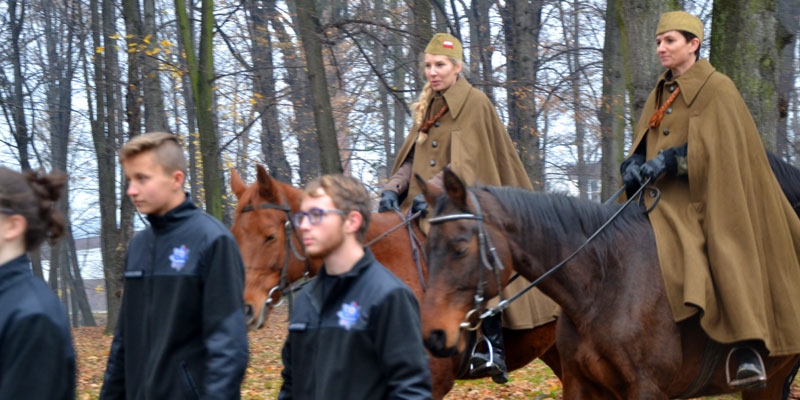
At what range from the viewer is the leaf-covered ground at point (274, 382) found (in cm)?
1121

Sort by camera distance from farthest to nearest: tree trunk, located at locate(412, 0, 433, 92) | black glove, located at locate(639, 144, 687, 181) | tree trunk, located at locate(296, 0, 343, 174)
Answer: tree trunk, located at locate(412, 0, 433, 92) → tree trunk, located at locate(296, 0, 343, 174) → black glove, located at locate(639, 144, 687, 181)

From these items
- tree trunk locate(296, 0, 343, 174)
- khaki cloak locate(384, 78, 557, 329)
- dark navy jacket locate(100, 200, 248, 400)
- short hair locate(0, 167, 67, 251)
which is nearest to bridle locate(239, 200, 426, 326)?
khaki cloak locate(384, 78, 557, 329)

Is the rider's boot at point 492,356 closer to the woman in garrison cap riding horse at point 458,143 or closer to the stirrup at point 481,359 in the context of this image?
the stirrup at point 481,359

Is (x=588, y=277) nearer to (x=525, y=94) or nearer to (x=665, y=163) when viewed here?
(x=665, y=163)

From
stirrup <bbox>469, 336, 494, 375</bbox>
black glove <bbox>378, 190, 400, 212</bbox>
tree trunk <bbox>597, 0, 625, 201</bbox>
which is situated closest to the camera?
stirrup <bbox>469, 336, 494, 375</bbox>

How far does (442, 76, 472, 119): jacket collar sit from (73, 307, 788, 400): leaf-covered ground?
174 inches

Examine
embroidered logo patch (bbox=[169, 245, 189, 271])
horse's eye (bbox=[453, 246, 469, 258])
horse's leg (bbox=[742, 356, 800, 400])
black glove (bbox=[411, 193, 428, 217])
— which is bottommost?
horse's leg (bbox=[742, 356, 800, 400])

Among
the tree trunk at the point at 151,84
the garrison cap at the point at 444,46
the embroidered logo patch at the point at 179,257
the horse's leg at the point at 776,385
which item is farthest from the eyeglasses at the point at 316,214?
the tree trunk at the point at 151,84

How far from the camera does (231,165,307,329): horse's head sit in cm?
640

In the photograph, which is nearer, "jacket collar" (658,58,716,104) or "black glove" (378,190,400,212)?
"jacket collar" (658,58,716,104)

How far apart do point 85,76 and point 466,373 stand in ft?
67.4

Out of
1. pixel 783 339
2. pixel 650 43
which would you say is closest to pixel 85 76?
pixel 650 43

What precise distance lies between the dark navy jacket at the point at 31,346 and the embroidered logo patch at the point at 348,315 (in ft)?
3.25

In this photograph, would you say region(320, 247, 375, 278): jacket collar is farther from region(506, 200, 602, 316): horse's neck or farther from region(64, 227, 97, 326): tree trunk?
region(64, 227, 97, 326): tree trunk
